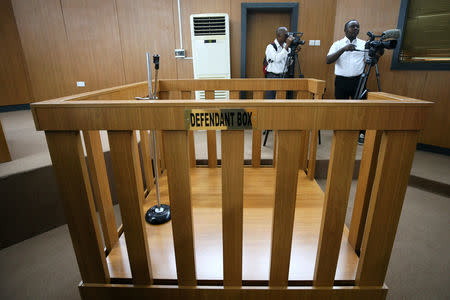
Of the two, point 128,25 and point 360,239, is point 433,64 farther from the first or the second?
point 128,25

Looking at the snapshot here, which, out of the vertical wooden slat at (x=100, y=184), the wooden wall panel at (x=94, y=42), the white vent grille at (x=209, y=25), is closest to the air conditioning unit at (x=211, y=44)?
the white vent grille at (x=209, y=25)

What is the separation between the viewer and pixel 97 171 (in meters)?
1.02

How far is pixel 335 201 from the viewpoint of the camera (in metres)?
0.78

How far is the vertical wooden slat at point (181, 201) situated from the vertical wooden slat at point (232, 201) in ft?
0.37

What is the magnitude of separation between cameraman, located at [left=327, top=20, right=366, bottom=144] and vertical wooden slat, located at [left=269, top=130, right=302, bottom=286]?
8.38 feet

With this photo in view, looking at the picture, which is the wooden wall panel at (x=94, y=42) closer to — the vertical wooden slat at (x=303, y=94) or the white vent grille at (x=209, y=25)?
the white vent grille at (x=209, y=25)

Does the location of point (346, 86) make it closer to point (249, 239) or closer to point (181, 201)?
point (249, 239)

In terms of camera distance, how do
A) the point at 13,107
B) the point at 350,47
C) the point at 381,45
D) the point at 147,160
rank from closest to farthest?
the point at 147,160
the point at 381,45
the point at 350,47
the point at 13,107

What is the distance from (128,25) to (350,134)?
14.2ft

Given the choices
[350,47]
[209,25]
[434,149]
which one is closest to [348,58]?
[350,47]

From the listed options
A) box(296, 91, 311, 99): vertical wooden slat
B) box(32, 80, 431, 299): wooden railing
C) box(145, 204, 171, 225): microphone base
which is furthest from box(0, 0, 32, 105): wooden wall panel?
box(296, 91, 311, 99): vertical wooden slat

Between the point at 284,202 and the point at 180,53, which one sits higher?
the point at 180,53

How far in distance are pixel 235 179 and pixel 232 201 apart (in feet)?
0.25

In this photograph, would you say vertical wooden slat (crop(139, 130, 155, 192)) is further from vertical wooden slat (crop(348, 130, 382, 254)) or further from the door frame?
the door frame
